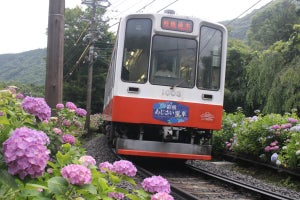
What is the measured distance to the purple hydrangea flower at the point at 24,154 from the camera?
145 cm

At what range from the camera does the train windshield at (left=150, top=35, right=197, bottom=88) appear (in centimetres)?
833

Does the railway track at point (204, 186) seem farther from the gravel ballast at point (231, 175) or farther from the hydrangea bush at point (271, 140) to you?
the hydrangea bush at point (271, 140)

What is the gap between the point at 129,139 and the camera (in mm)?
8133

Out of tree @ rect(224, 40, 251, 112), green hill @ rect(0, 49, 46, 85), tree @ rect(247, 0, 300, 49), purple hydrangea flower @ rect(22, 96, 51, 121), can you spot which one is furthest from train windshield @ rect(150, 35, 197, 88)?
green hill @ rect(0, 49, 46, 85)

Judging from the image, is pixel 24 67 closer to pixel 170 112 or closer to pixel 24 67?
pixel 24 67

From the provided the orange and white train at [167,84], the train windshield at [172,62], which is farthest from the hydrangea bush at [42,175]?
the train windshield at [172,62]

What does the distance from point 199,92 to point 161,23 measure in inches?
59.3

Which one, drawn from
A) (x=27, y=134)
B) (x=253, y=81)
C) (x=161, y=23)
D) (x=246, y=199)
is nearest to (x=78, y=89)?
(x=253, y=81)

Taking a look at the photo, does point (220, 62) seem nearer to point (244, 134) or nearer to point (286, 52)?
point (244, 134)

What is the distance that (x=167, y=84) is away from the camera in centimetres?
828

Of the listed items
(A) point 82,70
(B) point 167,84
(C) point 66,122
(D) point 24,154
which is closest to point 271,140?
(B) point 167,84

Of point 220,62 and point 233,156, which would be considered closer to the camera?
point 220,62

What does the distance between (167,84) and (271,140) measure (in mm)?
3283

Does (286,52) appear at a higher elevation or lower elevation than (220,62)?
higher
